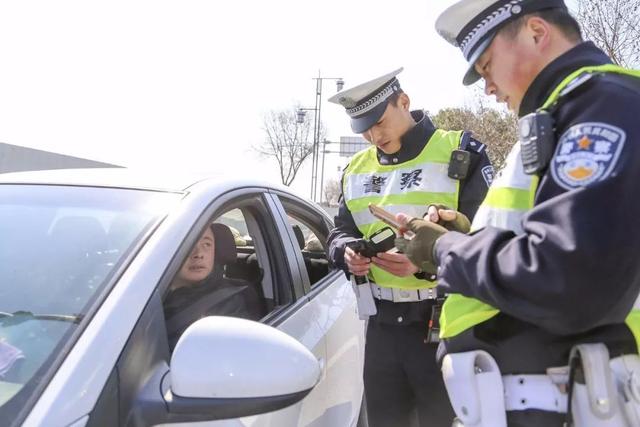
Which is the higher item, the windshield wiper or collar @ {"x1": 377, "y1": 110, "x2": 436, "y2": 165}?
collar @ {"x1": 377, "y1": 110, "x2": 436, "y2": 165}

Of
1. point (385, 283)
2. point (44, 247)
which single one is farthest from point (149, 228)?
point (385, 283)

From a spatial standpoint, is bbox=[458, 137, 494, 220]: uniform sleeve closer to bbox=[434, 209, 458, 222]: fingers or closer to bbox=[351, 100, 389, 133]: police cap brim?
bbox=[351, 100, 389, 133]: police cap brim

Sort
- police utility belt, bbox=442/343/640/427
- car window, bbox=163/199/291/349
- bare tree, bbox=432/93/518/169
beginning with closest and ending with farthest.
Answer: police utility belt, bbox=442/343/640/427, car window, bbox=163/199/291/349, bare tree, bbox=432/93/518/169

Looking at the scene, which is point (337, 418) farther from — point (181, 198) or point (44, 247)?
point (44, 247)

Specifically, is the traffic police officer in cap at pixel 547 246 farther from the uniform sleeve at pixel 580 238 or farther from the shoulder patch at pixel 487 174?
the shoulder patch at pixel 487 174

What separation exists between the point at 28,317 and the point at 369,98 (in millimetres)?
1686

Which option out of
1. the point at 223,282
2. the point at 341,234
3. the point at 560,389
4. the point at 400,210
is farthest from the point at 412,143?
the point at 560,389

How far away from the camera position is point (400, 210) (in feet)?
7.62

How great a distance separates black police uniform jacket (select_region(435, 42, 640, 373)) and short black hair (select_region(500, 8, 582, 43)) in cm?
5

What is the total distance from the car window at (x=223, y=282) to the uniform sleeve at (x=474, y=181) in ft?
2.80

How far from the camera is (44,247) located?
60.1 inches

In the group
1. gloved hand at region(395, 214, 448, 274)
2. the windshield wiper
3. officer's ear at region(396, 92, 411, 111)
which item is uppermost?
officer's ear at region(396, 92, 411, 111)

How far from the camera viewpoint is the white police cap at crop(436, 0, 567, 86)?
52.1 inches

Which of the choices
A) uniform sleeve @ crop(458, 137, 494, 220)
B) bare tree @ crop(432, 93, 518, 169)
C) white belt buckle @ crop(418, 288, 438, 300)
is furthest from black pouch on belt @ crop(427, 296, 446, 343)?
bare tree @ crop(432, 93, 518, 169)
